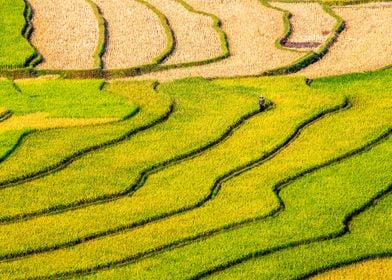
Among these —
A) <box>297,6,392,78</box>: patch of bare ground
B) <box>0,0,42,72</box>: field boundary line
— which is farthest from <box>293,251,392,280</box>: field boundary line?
<box>0,0,42,72</box>: field boundary line

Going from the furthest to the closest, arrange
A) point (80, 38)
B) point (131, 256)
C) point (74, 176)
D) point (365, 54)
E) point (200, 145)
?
point (80, 38), point (365, 54), point (200, 145), point (74, 176), point (131, 256)

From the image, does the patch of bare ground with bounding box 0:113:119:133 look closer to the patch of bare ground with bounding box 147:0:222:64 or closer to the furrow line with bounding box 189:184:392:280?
the patch of bare ground with bounding box 147:0:222:64

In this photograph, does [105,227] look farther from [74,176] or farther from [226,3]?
[226,3]

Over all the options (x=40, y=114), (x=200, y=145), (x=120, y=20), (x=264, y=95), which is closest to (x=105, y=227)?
(x=200, y=145)

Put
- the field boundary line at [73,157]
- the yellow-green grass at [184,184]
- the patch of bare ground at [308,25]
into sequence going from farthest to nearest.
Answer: the patch of bare ground at [308,25] → the field boundary line at [73,157] → the yellow-green grass at [184,184]

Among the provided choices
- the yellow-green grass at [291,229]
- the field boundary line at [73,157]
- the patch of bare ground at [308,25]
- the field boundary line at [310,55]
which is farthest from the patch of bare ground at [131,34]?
the yellow-green grass at [291,229]

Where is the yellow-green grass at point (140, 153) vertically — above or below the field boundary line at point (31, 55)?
below

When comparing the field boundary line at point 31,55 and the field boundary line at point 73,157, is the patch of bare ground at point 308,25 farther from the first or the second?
the field boundary line at point 73,157
